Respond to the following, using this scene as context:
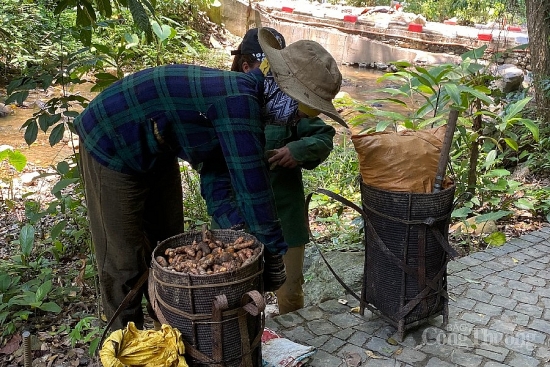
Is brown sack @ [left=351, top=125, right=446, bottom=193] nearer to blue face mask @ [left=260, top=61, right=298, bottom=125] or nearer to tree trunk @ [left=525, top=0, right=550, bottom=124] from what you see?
blue face mask @ [left=260, top=61, right=298, bottom=125]

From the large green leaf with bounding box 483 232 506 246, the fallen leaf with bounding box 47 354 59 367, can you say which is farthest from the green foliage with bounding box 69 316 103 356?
the large green leaf with bounding box 483 232 506 246

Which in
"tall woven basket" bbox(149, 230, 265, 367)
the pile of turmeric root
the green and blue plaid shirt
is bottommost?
"tall woven basket" bbox(149, 230, 265, 367)

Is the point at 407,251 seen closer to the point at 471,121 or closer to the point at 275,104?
the point at 275,104

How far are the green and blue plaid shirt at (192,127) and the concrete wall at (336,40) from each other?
485 inches

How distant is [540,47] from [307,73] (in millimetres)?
4919

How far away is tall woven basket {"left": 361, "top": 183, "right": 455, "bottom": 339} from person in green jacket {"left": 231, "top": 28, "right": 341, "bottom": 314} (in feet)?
1.16

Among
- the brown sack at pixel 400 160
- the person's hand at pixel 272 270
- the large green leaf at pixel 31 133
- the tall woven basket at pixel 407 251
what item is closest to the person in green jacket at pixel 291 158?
the brown sack at pixel 400 160

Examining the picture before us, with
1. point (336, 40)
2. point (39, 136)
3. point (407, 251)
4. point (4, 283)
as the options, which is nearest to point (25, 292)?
point (4, 283)

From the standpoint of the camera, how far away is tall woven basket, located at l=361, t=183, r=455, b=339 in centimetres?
273

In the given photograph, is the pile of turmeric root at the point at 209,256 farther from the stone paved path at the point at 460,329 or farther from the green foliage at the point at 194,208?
the green foliage at the point at 194,208

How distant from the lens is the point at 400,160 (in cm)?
273

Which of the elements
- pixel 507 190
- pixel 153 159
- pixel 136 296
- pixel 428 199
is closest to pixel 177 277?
pixel 153 159

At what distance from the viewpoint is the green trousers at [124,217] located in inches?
93.1

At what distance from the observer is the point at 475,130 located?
4.60m
